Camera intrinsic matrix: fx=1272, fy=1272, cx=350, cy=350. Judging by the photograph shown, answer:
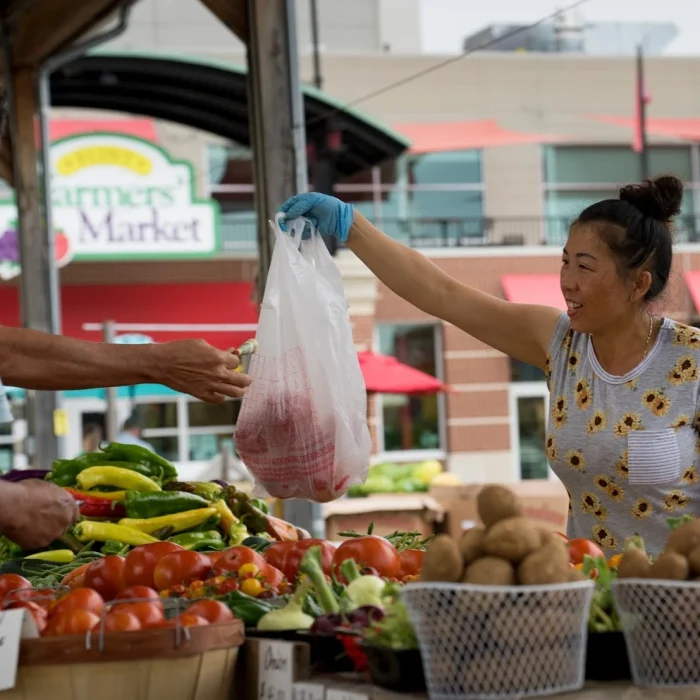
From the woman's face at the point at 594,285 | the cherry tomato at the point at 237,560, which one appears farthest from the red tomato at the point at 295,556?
the woman's face at the point at 594,285

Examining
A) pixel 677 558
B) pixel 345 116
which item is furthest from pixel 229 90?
pixel 677 558

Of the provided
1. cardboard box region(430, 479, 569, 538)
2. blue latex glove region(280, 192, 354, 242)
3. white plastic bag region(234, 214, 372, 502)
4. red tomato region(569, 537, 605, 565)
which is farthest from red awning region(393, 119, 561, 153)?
red tomato region(569, 537, 605, 565)

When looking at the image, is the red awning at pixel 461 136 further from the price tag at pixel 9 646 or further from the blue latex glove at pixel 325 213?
the price tag at pixel 9 646

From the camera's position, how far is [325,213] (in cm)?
330

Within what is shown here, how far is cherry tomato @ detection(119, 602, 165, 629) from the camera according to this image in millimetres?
2057

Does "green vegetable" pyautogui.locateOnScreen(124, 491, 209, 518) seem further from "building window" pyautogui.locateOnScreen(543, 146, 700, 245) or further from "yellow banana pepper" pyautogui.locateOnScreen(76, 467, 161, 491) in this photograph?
"building window" pyautogui.locateOnScreen(543, 146, 700, 245)

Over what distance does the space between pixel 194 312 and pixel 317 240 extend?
14558 mm

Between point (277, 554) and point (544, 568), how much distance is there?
114 centimetres

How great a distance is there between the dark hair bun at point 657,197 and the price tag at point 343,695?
5.09ft

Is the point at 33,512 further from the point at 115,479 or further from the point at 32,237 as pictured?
the point at 32,237

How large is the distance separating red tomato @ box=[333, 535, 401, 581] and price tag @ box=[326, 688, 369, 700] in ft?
2.00

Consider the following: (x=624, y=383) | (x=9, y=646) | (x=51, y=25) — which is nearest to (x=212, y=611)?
(x=9, y=646)

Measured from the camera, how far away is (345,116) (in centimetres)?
880

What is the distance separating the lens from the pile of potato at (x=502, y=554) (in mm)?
1763
